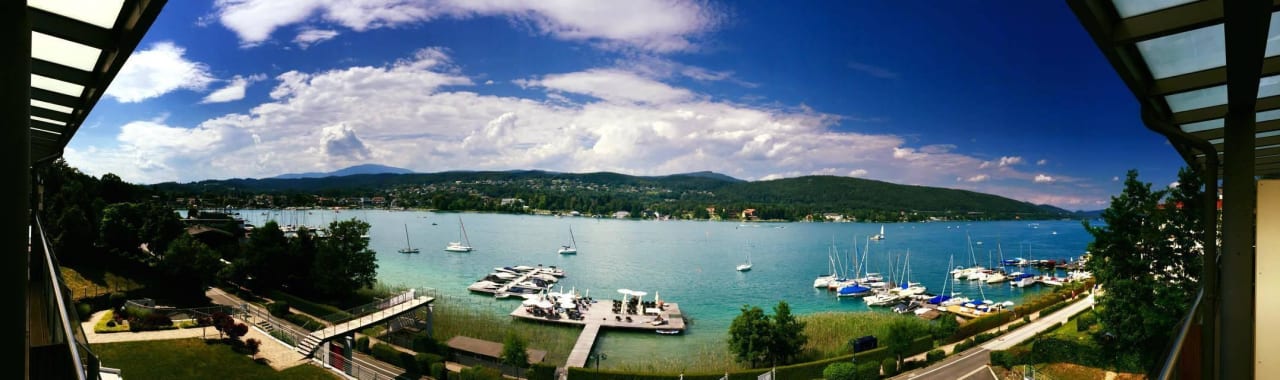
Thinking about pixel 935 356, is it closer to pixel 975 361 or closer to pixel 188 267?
pixel 975 361

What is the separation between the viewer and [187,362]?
10852 mm

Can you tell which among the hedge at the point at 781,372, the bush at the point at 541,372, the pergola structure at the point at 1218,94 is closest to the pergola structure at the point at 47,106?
the pergola structure at the point at 1218,94

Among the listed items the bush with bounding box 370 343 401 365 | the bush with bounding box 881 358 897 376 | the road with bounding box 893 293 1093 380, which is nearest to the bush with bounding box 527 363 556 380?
the bush with bounding box 370 343 401 365

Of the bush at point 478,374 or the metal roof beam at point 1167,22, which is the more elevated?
the metal roof beam at point 1167,22

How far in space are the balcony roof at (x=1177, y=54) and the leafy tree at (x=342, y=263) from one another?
72.7 ft

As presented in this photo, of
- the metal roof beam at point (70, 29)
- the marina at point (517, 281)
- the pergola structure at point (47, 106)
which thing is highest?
the metal roof beam at point (70, 29)

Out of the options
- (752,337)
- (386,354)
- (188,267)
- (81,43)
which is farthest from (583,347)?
(81,43)

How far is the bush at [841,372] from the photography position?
41.0 ft

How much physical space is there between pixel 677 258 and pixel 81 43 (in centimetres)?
4169

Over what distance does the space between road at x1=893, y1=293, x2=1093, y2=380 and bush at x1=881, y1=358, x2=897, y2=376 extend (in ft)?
0.67

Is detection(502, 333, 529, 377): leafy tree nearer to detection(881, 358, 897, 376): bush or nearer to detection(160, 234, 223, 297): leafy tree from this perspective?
detection(881, 358, 897, 376): bush

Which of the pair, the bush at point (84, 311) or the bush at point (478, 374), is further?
the bush at point (84, 311)

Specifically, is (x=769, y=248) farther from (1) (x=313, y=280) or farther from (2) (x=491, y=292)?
(1) (x=313, y=280)

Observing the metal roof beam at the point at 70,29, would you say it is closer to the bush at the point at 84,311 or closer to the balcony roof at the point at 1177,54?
the balcony roof at the point at 1177,54
